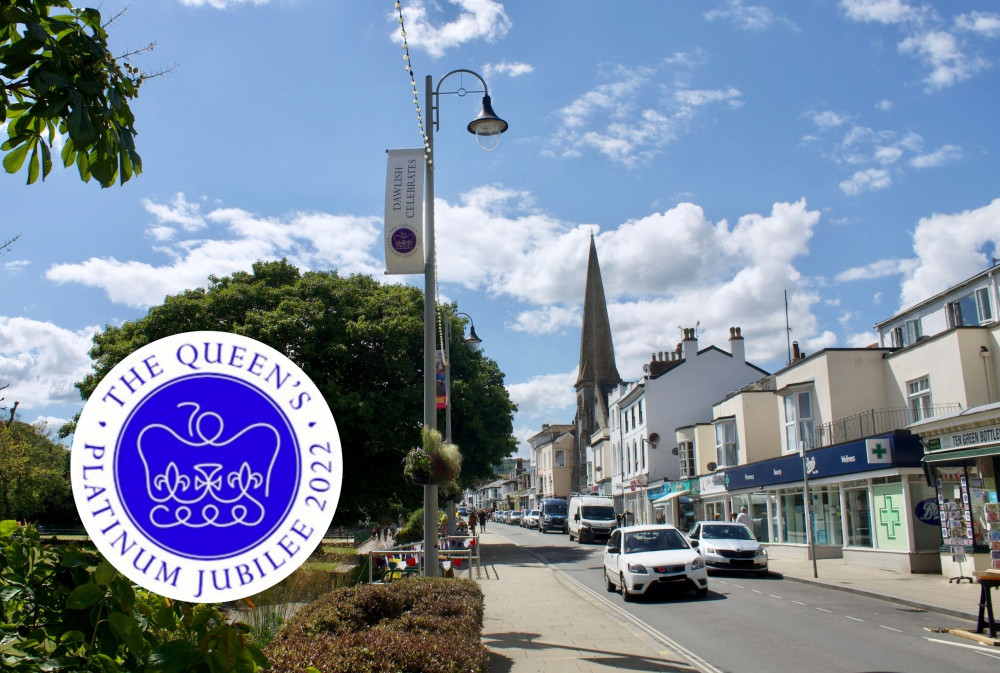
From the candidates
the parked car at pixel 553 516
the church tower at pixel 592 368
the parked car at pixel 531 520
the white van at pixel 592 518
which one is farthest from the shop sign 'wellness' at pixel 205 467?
the church tower at pixel 592 368

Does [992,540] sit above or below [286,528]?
below

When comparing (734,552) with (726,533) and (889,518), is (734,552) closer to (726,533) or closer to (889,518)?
(726,533)

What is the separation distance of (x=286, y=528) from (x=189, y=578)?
27cm

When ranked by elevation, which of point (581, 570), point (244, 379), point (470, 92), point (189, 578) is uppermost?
point (470, 92)

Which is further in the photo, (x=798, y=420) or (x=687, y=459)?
(x=687, y=459)

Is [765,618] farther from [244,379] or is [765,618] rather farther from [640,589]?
[244,379]

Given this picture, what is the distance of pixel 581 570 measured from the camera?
1015 inches

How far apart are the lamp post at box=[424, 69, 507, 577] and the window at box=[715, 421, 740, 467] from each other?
96.9 feet

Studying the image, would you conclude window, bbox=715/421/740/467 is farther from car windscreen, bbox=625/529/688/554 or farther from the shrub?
the shrub

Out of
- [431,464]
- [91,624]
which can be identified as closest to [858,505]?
[431,464]

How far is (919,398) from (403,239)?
2197 cm

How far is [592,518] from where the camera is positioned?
1683 inches

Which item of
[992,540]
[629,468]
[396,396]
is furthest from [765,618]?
[629,468]

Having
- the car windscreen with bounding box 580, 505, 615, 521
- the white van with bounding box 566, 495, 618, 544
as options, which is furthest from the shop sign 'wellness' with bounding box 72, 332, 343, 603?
the car windscreen with bounding box 580, 505, 615, 521
